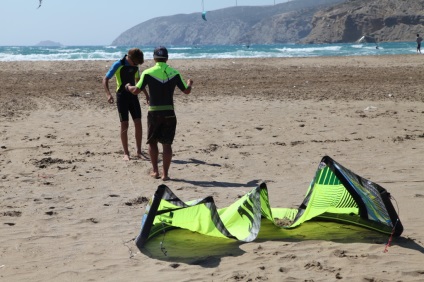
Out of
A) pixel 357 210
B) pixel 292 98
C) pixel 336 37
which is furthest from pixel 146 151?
pixel 336 37

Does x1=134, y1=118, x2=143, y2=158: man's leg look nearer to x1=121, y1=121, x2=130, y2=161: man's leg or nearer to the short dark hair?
x1=121, y1=121, x2=130, y2=161: man's leg

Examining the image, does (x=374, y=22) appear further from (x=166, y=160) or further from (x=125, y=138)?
(x=166, y=160)

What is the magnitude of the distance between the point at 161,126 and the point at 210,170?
3.41 feet

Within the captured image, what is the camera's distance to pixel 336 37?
13475 centimetres

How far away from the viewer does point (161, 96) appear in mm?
7133

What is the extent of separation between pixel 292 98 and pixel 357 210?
938 cm

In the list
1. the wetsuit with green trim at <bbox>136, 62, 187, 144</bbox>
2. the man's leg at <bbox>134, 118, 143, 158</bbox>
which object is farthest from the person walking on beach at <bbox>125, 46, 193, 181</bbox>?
the man's leg at <bbox>134, 118, 143, 158</bbox>

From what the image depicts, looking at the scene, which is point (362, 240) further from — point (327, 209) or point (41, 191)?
point (41, 191)

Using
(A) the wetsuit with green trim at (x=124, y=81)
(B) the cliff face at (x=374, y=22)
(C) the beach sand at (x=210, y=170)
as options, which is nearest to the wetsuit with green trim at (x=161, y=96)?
(C) the beach sand at (x=210, y=170)

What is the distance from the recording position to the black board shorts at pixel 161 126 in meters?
7.21

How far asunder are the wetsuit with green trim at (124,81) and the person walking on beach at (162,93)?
1.16m

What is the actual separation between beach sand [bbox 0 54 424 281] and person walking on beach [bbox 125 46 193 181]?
550 mm

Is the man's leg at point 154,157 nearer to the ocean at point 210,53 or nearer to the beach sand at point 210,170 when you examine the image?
the beach sand at point 210,170

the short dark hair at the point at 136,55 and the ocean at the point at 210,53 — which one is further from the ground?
the short dark hair at the point at 136,55
